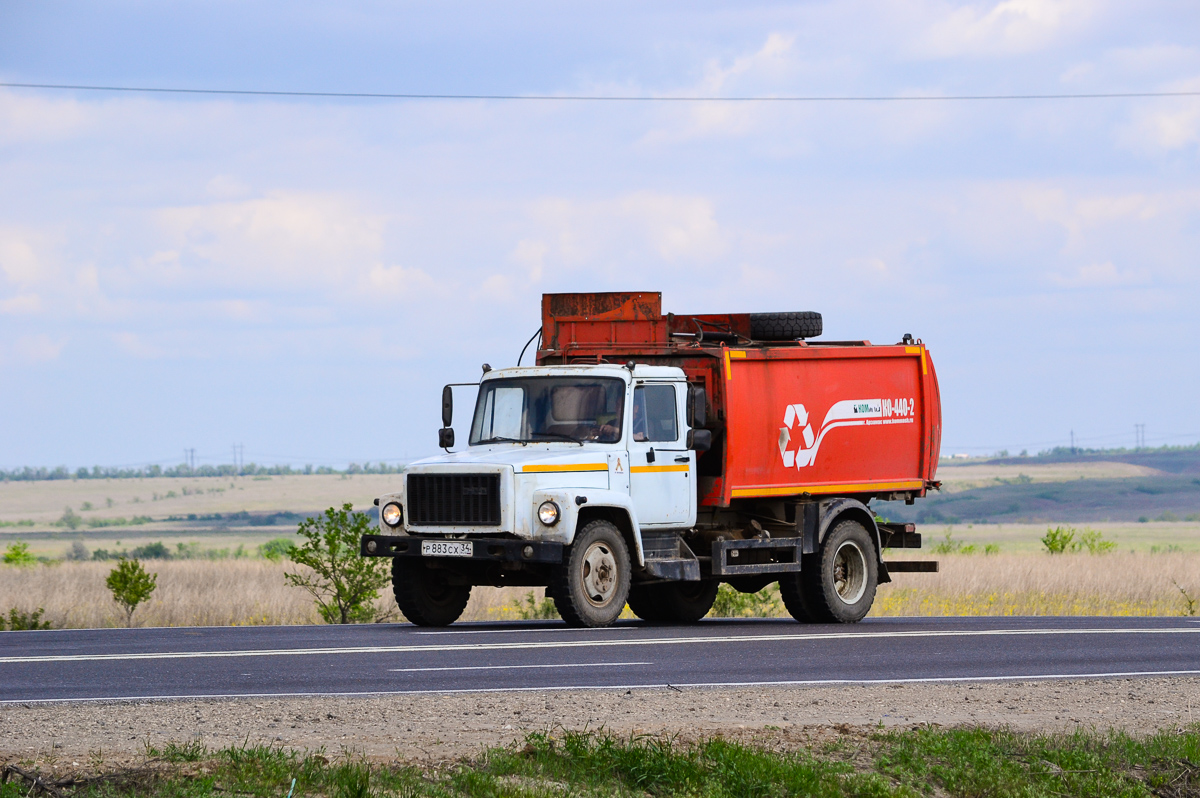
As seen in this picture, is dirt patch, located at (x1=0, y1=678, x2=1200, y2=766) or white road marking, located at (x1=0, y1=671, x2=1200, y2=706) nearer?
dirt patch, located at (x1=0, y1=678, x2=1200, y2=766)

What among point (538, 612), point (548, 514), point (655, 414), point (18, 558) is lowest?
point (538, 612)

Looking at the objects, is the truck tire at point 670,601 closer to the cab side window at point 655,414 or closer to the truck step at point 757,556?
the truck step at point 757,556

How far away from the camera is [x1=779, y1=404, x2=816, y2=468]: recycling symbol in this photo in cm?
1984

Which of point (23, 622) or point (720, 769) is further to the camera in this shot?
point (23, 622)

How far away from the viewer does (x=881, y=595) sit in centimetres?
2812

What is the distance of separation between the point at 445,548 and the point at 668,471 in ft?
9.04

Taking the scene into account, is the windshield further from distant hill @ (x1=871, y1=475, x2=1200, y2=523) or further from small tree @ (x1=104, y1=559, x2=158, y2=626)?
distant hill @ (x1=871, y1=475, x2=1200, y2=523)

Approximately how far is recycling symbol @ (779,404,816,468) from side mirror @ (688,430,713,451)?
54.8 inches

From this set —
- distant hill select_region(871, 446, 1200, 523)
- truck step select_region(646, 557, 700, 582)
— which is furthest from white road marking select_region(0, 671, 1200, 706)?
distant hill select_region(871, 446, 1200, 523)

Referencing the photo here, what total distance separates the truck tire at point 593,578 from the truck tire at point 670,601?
2.95m

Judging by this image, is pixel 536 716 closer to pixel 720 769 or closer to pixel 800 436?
pixel 720 769

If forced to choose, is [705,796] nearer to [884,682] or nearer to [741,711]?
[741,711]

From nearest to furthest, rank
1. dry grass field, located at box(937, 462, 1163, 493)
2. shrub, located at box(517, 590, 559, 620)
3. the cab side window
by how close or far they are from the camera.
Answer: the cab side window, shrub, located at box(517, 590, 559, 620), dry grass field, located at box(937, 462, 1163, 493)

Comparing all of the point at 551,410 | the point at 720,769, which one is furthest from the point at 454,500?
the point at 720,769
